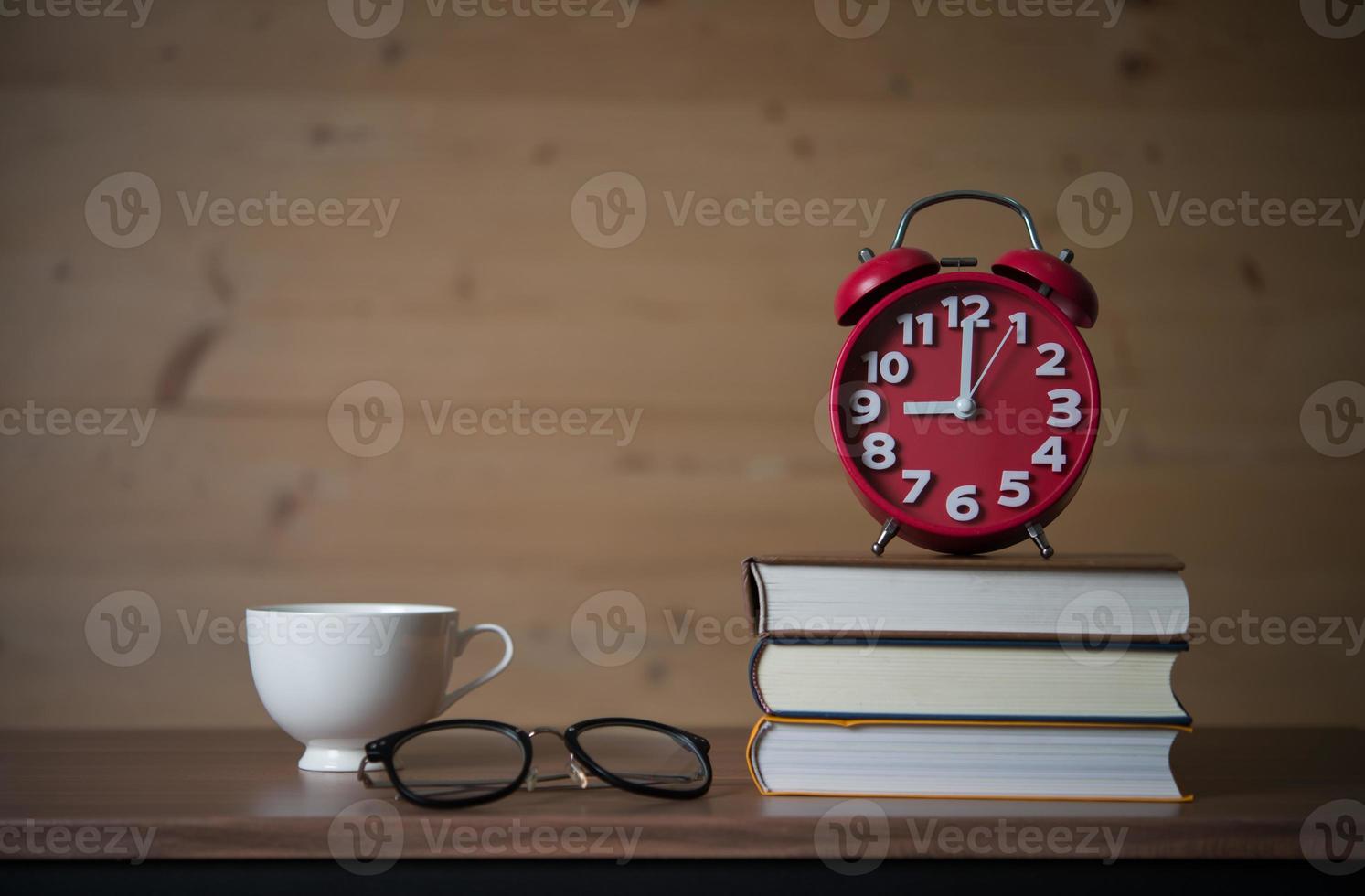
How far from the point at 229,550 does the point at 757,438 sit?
22.9 inches

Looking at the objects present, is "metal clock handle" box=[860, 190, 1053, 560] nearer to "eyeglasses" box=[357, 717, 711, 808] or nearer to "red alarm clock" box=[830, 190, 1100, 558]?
"red alarm clock" box=[830, 190, 1100, 558]

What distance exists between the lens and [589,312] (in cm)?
125

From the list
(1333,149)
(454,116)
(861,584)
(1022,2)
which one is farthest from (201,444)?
(1333,149)

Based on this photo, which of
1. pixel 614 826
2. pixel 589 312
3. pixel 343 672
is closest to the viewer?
pixel 614 826

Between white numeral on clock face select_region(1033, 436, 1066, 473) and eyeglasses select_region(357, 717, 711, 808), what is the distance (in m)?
0.30

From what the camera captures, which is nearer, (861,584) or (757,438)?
(861,584)

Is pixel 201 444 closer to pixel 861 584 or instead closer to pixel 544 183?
pixel 544 183

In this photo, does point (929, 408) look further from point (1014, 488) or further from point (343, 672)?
point (343, 672)

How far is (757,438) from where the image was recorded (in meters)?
1.25

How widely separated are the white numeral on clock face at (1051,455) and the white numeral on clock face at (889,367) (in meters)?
0.10

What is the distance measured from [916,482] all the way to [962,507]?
0.04 metres

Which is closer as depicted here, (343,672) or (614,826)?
(614,826)

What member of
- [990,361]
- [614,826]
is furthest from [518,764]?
[990,361]

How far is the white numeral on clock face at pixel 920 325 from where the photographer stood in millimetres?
798
